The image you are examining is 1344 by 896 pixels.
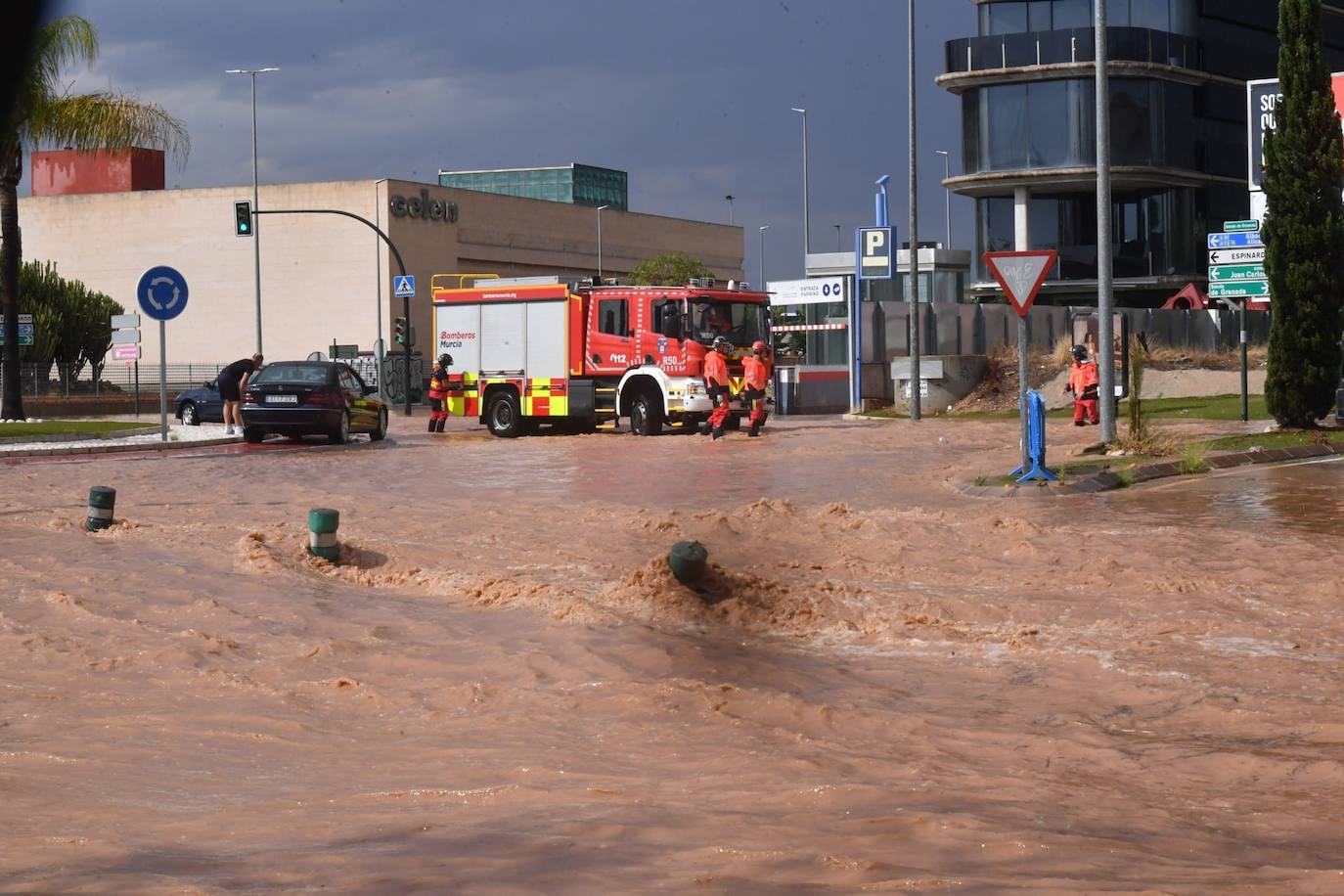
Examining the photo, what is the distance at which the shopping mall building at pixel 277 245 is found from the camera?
75312 millimetres

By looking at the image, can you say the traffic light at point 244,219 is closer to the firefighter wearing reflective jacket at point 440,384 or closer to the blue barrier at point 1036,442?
the firefighter wearing reflective jacket at point 440,384

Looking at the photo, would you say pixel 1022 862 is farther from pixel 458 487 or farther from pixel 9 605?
pixel 458 487

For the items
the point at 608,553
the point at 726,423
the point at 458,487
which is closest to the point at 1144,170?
the point at 726,423

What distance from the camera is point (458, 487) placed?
20719 millimetres

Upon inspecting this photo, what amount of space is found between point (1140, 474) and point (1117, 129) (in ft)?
124

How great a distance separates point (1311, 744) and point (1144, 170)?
50.7 meters

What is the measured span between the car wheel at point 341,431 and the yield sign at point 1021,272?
48.6 ft

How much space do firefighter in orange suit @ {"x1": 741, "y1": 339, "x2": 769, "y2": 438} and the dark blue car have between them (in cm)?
1832

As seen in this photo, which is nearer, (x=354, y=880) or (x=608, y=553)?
(x=354, y=880)

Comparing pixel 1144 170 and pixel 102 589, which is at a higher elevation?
pixel 1144 170

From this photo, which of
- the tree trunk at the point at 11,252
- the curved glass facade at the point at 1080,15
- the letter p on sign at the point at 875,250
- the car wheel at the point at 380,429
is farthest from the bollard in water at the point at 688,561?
the curved glass facade at the point at 1080,15

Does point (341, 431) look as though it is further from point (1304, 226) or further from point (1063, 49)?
point (1063, 49)

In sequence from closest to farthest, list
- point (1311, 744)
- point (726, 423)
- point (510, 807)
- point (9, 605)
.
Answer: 1. point (510, 807)
2. point (1311, 744)
3. point (9, 605)
4. point (726, 423)

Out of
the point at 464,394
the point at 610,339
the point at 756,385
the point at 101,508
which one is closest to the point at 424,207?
the point at 464,394
